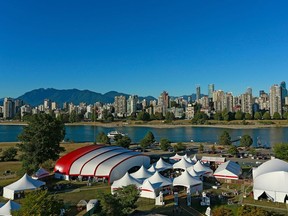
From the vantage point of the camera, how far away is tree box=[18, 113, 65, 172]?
98.3 feet

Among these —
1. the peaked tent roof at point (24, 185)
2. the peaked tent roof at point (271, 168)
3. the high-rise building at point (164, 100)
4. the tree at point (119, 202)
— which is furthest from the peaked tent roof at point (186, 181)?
the high-rise building at point (164, 100)

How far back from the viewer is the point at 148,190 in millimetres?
20578

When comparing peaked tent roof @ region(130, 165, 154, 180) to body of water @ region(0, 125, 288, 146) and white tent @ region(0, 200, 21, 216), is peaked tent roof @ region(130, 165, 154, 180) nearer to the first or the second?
white tent @ region(0, 200, 21, 216)

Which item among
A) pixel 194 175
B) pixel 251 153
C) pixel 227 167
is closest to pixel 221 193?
pixel 194 175

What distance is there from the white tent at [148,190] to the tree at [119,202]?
12.8ft

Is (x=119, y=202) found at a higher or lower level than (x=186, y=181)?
higher

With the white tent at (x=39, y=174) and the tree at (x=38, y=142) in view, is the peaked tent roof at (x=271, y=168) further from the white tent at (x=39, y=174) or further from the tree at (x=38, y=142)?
the tree at (x=38, y=142)

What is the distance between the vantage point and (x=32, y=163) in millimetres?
29609

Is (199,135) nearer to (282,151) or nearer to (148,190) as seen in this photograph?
(282,151)

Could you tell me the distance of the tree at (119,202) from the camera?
14531 mm

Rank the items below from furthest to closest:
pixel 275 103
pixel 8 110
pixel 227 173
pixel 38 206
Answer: pixel 8 110
pixel 275 103
pixel 227 173
pixel 38 206

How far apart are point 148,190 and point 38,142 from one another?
48.2 feet

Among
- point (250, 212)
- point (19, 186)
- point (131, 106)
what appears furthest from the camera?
point (131, 106)

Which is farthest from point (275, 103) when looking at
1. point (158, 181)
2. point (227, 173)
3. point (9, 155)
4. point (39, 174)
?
point (39, 174)
